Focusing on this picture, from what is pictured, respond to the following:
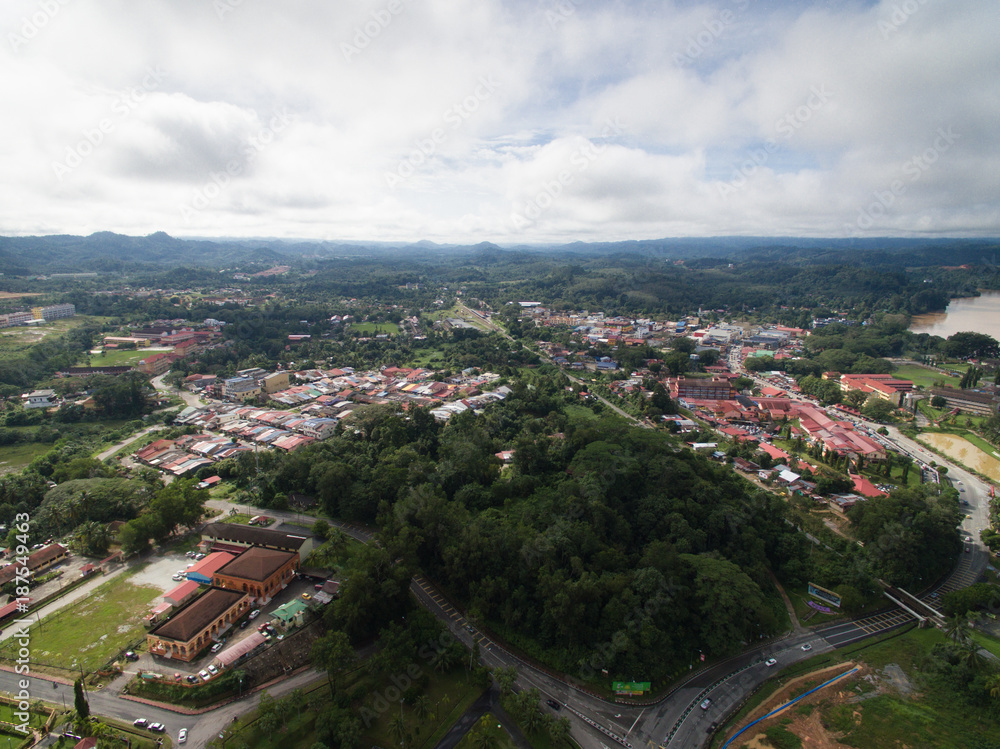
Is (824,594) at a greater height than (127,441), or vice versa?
(127,441)

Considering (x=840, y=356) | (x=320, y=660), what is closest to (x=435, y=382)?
(x=320, y=660)

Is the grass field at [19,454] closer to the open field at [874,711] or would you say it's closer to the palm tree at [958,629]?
the open field at [874,711]

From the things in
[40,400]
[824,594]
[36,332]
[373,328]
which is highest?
[36,332]

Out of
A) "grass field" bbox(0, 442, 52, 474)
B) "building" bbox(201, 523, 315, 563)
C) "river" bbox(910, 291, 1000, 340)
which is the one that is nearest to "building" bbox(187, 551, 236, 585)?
"building" bbox(201, 523, 315, 563)

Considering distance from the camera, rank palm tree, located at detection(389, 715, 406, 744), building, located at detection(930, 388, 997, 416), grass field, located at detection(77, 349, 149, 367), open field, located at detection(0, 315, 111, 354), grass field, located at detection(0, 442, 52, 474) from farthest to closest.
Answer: open field, located at detection(0, 315, 111, 354) → grass field, located at detection(77, 349, 149, 367) → building, located at detection(930, 388, 997, 416) → grass field, located at detection(0, 442, 52, 474) → palm tree, located at detection(389, 715, 406, 744)

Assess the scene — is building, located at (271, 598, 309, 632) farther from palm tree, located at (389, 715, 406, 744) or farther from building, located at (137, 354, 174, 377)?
building, located at (137, 354, 174, 377)

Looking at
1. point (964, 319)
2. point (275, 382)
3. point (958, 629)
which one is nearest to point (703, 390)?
point (958, 629)

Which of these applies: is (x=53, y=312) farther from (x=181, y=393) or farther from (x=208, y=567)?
(x=208, y=567)

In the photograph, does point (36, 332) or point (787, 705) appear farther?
point (36, 332)

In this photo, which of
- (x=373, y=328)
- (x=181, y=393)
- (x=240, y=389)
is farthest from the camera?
(x=373, y=328)
